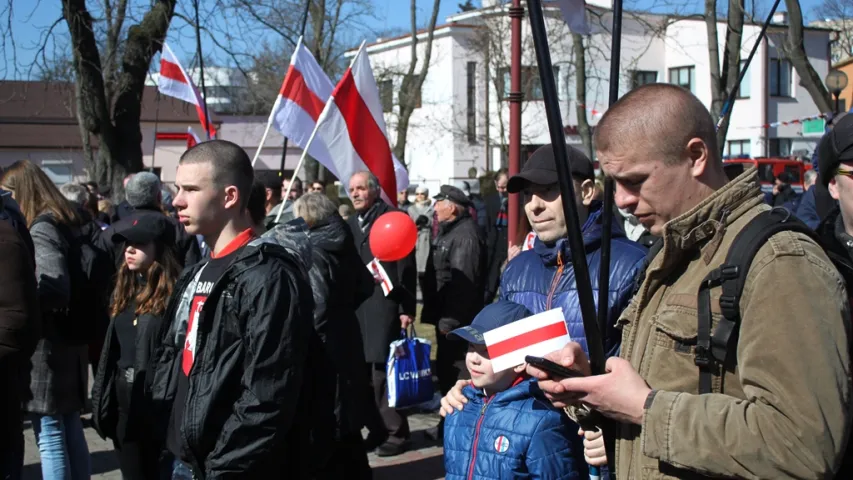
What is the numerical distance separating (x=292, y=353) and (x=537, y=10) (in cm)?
207

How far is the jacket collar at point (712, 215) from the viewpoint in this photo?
6.66 feet

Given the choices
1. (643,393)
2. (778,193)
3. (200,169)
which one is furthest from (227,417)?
(778,193)

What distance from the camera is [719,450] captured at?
1810mm

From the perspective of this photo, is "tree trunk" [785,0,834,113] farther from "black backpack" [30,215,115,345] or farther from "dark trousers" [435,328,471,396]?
"black backpack" [30,215,115,345]

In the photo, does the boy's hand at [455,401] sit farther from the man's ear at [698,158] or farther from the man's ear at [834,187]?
the man's ear at [698,158]

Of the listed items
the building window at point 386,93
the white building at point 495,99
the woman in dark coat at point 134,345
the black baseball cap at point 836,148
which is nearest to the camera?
the black baseball cap at point 836,148

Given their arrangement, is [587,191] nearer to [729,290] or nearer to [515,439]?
[515,439]

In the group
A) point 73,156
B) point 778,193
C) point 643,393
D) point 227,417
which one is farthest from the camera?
point 73,156

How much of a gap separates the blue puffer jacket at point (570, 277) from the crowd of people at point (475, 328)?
10mm

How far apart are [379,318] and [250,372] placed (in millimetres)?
4415

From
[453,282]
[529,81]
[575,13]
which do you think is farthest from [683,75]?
[575,13]

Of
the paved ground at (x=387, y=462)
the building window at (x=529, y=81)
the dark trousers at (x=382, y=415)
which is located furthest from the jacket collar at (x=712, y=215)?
the building window at (x=529, y=81)

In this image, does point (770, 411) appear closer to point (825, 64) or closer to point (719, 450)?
point (719, 450)

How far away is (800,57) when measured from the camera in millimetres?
11789
